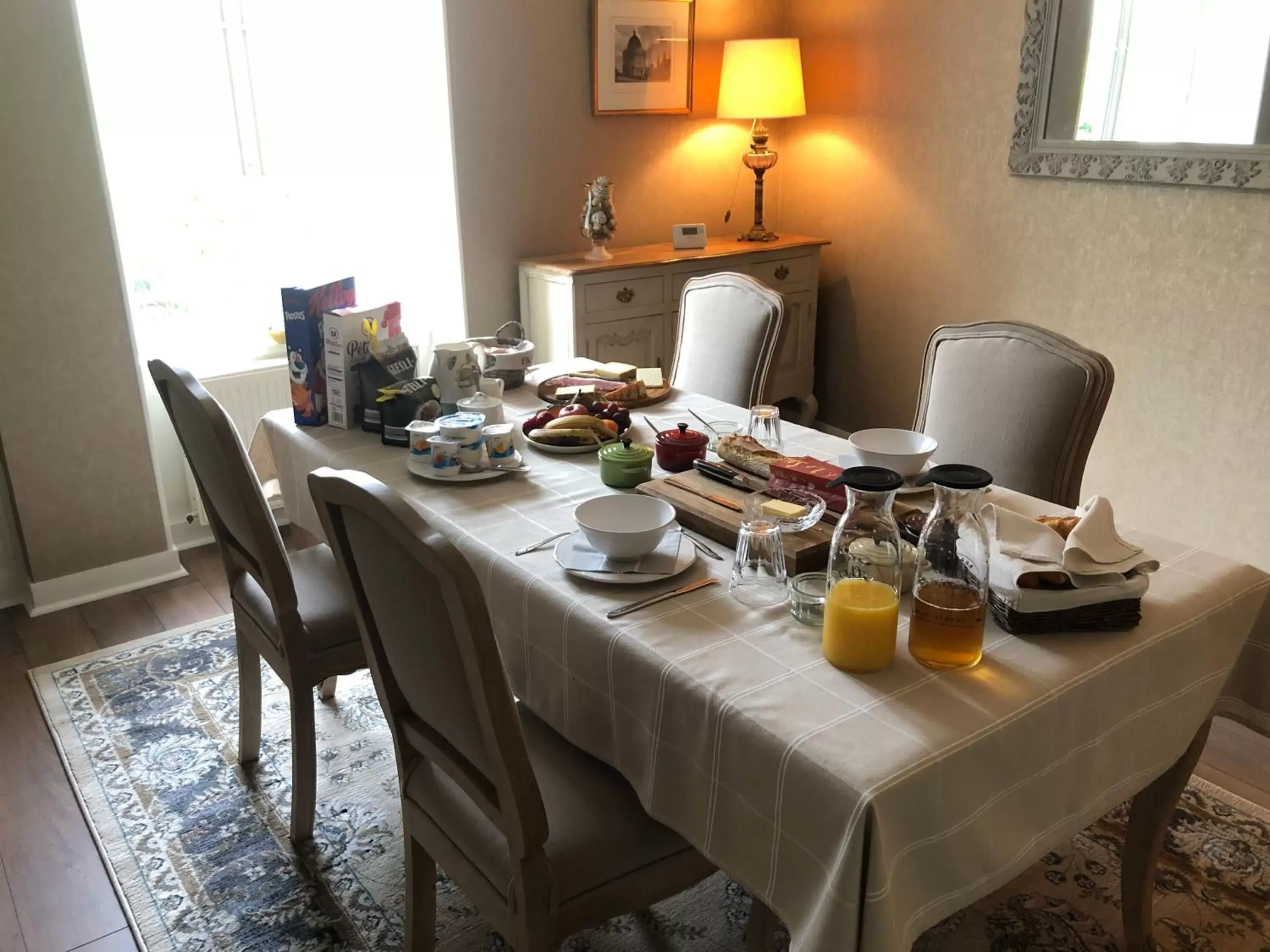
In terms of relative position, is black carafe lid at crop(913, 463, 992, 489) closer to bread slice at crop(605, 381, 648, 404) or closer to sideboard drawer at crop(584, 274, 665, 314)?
bread slice at crop(605, 381, 648, 404)

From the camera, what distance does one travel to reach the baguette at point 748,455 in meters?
1.66

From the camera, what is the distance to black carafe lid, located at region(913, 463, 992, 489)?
1126 millimetres

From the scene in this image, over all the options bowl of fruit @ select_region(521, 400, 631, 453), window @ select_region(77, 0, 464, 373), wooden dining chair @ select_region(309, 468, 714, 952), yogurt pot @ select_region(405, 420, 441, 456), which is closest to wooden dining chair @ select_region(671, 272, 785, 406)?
bowl of fruit @ select_region(521, 400, 631, 453)

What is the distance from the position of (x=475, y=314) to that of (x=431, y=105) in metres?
0.74

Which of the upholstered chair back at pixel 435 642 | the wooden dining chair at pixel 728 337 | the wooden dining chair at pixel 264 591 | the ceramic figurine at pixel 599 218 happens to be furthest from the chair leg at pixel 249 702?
the ceramic figurine at pixel 599 218

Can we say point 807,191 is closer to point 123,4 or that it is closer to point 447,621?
point 123,4

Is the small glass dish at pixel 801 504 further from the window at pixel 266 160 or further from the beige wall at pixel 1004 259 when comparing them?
the window at pixel 266 160

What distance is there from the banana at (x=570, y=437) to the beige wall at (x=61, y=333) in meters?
1.68

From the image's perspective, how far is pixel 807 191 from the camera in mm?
4000

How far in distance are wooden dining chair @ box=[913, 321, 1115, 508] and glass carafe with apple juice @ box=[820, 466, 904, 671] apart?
802mm

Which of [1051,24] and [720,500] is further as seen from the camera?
[1051,24]

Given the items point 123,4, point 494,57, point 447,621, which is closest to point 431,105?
point 494,57

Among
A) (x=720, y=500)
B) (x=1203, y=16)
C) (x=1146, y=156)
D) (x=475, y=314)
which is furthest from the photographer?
(x=475, y=314)

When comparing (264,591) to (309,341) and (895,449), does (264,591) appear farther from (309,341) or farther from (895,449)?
(895,449)
